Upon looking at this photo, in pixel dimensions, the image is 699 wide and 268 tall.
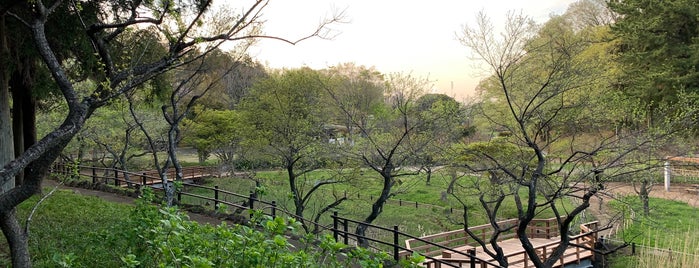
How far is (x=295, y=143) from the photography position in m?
15.0

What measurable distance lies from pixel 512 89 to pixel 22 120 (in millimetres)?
12281

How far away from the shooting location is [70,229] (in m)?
6.96

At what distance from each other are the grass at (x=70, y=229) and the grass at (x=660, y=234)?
784 cm

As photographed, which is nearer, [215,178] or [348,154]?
[348,154]

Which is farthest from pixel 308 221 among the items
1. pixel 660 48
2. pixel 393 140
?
pixel 660 48

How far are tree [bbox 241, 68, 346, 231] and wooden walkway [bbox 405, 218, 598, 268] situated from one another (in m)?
3.38

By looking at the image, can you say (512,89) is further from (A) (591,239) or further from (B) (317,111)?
(B) (317,111)

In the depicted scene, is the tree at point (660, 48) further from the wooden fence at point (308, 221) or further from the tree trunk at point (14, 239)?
the tree trunk at point (14, 239)

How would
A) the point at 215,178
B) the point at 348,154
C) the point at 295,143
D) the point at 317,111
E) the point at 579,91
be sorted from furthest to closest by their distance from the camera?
the point at 215,178 → the point at 317,111 → the point at 295,143 → the point at 348,154 → the point at 579,91

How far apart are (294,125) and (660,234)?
42.0 ft

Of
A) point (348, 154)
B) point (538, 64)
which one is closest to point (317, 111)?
point (348, 154)

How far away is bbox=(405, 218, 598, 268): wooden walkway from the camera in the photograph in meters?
11.1

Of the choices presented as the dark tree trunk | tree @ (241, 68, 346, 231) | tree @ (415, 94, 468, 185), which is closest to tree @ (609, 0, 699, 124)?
tree @ (415, 94, 468, 185)

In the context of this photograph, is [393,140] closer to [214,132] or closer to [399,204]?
[399,204]
